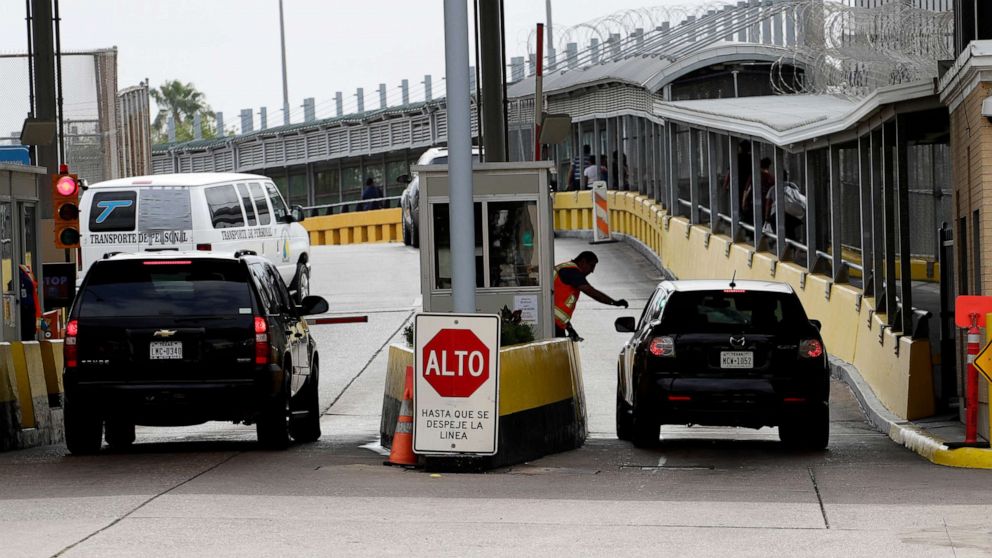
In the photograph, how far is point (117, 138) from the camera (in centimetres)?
3091

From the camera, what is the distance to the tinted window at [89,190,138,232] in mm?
25906

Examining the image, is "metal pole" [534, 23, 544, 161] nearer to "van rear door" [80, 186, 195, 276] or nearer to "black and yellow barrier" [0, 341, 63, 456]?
"black and yellow barrier" [0, 341, 63, 456]

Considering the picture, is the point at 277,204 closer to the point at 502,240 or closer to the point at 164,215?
the point at 164,215

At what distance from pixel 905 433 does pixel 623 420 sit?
253 centimetres

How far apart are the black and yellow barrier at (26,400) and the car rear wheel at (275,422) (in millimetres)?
2592

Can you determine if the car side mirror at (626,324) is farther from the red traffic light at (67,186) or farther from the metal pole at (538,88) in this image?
the red traffic light at (67,186)

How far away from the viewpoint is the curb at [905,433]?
553 inches

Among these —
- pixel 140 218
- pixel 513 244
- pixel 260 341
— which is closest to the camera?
pixel 260 341

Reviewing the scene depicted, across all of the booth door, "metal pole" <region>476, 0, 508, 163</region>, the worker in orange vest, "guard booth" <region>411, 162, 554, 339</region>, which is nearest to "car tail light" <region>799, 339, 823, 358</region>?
"guard booth" <region>411, 162, 554, 339</region>

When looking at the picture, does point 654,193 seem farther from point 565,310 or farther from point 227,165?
point 227,165

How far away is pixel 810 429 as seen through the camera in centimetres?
1534

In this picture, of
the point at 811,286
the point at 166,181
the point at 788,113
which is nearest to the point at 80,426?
the point at 166,181

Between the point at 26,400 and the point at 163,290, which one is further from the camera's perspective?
the point at 26,400

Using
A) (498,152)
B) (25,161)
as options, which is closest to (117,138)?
(25,161)
